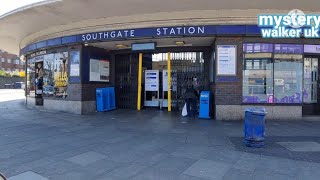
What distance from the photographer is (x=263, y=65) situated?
1111cm

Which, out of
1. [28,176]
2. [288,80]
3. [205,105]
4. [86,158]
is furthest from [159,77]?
[28,176]

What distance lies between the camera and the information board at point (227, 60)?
35.7 feet

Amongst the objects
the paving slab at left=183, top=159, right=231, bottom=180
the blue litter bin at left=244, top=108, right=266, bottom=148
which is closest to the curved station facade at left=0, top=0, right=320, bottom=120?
the blue litter bin at left=244, top=108, right=266, bottom=148

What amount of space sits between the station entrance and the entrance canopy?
109 inches

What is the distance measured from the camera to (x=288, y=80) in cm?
1117

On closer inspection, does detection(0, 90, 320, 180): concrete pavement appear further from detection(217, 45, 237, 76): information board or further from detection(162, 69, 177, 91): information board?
detection(162, 69, 177, 91): information board

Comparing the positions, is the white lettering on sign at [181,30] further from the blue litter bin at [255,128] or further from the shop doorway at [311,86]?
the blue litter bin at [255,128]

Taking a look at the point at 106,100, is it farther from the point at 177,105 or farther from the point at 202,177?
the point at 202,177

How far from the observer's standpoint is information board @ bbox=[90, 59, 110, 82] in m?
13.2

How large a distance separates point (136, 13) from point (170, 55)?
3429 mm

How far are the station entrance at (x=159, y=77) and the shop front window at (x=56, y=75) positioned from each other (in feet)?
8.65

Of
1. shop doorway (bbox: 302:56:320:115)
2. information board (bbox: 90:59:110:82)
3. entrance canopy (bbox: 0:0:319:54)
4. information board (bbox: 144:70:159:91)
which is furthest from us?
information board (bbox: 144:70:159:91)

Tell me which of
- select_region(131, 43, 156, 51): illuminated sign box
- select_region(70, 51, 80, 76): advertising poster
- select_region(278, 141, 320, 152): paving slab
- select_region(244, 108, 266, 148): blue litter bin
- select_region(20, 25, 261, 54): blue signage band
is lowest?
select_region(278, 141, 320, 152): paving slab

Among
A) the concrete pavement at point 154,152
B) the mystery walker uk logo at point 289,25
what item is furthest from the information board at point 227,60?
the concrete pavement at point 154,152
